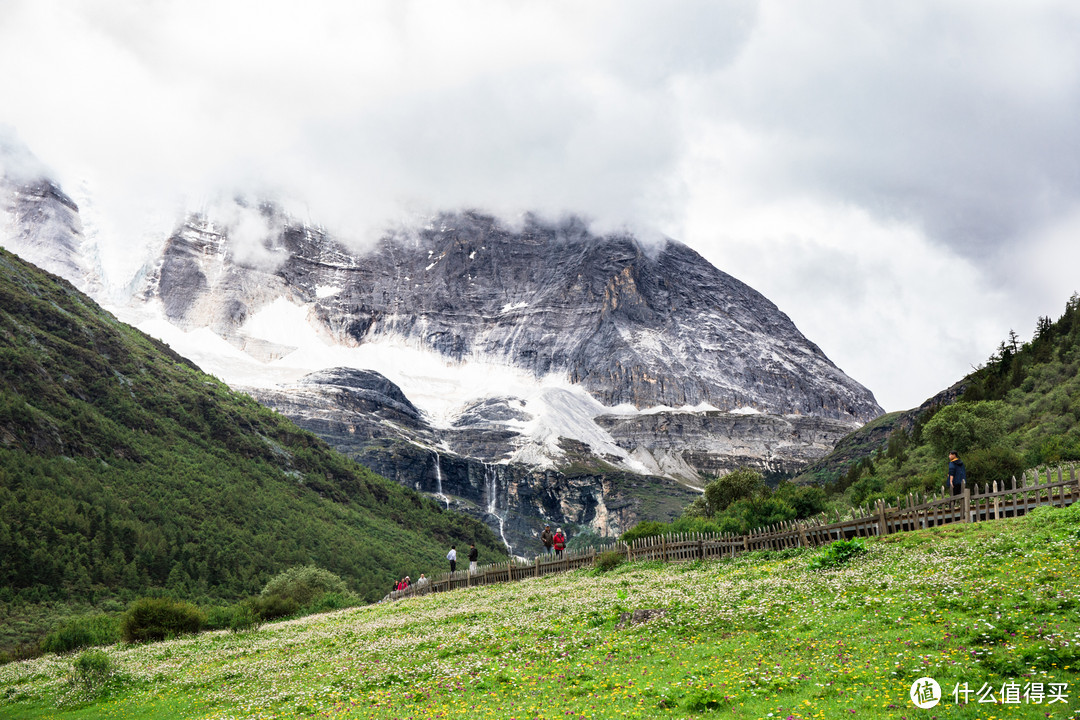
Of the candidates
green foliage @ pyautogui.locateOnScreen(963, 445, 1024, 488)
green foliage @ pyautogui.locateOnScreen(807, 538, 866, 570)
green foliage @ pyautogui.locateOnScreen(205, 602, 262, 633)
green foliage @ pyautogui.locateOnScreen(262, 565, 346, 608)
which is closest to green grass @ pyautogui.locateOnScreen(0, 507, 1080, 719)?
green foliage @ pyautogui.locateOnScreen(807, 538, 866, 570)

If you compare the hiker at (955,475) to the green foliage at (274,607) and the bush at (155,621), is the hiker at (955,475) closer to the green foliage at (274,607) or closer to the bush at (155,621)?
the bush at (155,621)

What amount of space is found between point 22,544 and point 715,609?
268 ft

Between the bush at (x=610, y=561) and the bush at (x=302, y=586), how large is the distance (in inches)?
972

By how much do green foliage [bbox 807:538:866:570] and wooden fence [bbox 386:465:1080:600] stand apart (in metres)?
3.85

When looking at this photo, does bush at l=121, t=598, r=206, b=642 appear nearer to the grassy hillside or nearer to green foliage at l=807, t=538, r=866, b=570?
the grassy hillside

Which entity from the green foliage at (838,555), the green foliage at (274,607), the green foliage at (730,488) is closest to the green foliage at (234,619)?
the green foliage at (274,607)

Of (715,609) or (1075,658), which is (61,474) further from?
(1075,658)

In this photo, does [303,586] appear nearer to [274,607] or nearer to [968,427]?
[274,607]

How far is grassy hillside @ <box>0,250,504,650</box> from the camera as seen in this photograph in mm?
84812

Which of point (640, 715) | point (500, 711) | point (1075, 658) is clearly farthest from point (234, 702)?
point (1075, 658)

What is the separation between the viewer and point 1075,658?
12.4 meters

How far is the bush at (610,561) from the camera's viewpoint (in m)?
39.5

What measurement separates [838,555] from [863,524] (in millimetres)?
5228

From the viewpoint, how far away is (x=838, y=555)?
81.9ft
